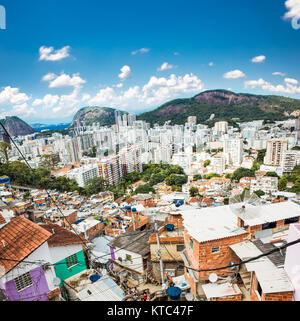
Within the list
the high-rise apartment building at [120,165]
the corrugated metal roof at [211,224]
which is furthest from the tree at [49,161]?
the corrugated metal roof at [211,224]

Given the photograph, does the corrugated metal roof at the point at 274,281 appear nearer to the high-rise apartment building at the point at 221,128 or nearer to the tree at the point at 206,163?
the tree at the point at 206,163

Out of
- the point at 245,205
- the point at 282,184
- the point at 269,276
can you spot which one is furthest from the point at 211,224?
the point at 282,184

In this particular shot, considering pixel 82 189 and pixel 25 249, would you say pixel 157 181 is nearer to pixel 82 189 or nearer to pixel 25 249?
pixel 82 189

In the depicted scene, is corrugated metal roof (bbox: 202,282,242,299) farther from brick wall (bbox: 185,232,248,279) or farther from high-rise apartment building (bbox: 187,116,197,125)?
high-rise apartment building (bbox: 187,116,197,125)

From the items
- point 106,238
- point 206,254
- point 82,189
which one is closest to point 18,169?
point 82,189

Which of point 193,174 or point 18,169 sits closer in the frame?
point 18,169

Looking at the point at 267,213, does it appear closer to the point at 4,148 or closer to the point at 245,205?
the point at 245,205
